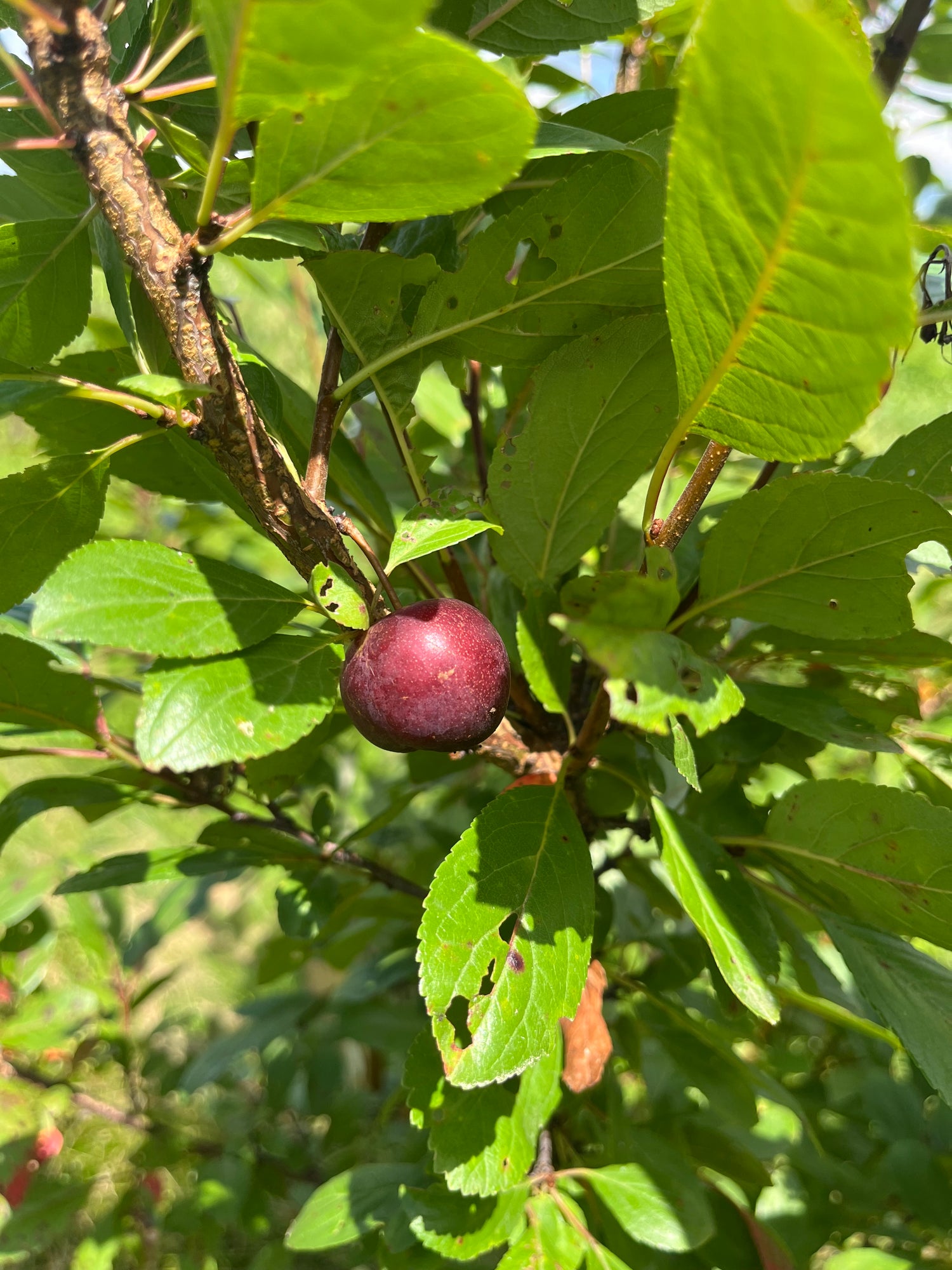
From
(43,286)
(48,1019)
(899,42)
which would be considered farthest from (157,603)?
(48,1019)

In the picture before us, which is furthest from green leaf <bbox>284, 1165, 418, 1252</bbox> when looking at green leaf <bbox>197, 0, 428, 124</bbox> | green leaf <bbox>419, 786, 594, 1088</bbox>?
green leaf <bbox>197, 0, 428, 124</bbox>

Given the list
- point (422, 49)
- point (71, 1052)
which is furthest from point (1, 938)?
point (422, 49)

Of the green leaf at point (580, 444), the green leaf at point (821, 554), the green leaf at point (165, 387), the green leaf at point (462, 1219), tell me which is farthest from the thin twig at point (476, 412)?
the green leaf at point (462, 1219)

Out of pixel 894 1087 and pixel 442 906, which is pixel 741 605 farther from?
pixel 894 1087

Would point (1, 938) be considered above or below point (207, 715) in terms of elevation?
below

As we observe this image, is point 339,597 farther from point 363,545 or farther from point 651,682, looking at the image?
point 651,682

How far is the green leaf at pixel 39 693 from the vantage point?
0.69 metres

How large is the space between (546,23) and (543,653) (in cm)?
44

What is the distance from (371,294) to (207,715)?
0.27 metres

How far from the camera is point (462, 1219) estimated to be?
0.73 metres

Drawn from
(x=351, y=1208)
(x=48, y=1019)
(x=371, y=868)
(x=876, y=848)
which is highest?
(x=876, y=848)

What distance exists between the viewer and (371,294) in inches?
21.9

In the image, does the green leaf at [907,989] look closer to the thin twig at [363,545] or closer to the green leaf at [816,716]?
the green leaf at [816,716]

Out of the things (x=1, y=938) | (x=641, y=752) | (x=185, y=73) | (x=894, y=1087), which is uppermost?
(x=185, y=73)
